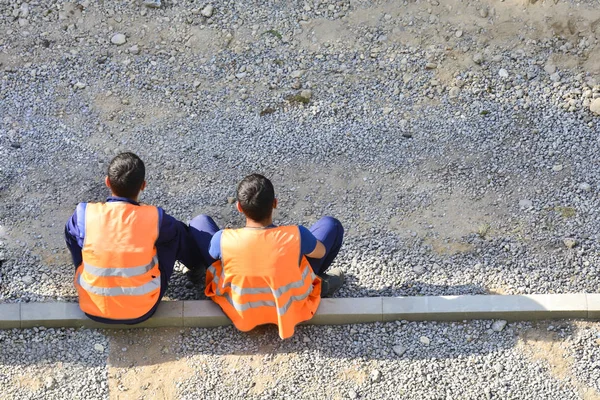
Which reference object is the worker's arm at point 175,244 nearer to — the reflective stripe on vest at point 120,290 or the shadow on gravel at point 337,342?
the reflective stripe on vest at point 120,290

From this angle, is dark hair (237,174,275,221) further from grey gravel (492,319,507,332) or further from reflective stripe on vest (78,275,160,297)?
grey gravel (492,319,507,332)

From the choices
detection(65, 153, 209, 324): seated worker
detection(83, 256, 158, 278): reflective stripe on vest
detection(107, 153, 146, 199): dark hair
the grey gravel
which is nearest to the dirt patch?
detection(65, 153, 209, 324): seated worker

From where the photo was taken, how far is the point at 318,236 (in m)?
5.30

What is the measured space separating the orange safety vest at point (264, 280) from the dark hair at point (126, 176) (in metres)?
0.62

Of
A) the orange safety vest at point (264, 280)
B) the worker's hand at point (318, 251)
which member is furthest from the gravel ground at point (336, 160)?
the worker's hand at point (318, 251)

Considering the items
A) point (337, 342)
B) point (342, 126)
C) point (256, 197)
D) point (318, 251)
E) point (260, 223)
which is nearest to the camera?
point (256, 197)

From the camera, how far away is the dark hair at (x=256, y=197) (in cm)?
480

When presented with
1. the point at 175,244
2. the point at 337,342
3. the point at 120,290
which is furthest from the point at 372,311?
the point at 120,290

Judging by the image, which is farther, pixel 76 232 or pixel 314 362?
pixel 314 362

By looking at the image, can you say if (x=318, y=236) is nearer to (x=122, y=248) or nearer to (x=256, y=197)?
(x=256, y=197)

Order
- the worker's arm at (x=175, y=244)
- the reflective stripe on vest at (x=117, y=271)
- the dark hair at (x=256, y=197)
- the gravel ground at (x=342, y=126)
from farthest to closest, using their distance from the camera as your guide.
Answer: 1. the gravel ground at (x=342, y=126)
2. the worker's arm at (x=175, y=244)
3. the reflective stripe on vest at (x=117, y=271)
4. the dark hair at (x=256, y=197)

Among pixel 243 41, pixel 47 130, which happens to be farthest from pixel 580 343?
pixel 47 130

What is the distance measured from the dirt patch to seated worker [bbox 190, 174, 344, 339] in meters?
0.42

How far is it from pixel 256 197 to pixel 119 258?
0.92 m
